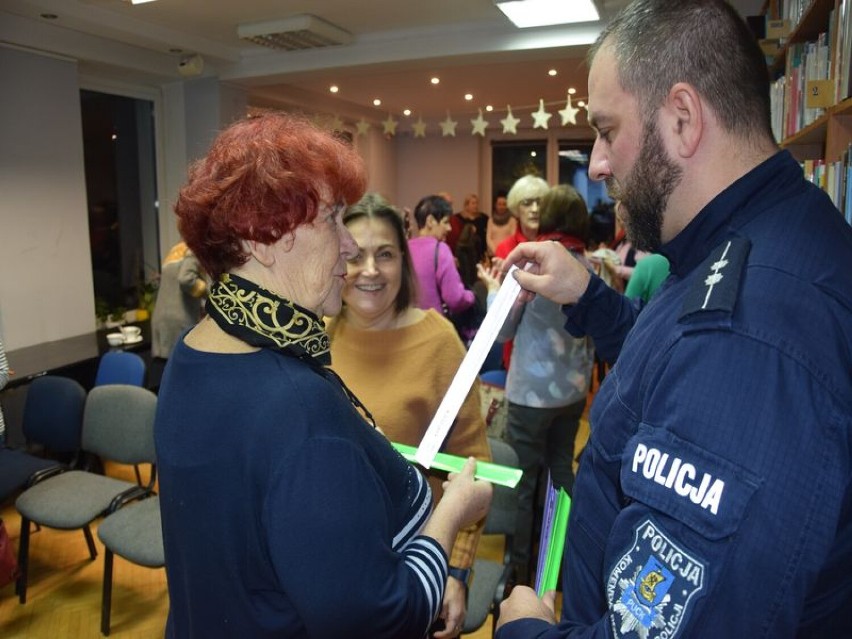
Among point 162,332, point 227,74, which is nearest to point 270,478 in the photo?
point 162,332

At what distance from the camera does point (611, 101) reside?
→ 94 centimetres

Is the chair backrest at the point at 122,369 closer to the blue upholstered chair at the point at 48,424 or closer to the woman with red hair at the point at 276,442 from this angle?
the blue upholstered chair at the point at 48,424

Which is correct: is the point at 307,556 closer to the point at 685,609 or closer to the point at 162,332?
the point at 685,609

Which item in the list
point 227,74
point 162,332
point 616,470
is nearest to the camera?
point 616,470

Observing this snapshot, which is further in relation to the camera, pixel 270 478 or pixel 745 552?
pixel 270 478

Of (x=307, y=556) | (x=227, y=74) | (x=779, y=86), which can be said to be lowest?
(x=307, y=556)

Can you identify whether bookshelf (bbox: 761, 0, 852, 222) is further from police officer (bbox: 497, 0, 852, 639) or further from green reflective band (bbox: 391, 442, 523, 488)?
green reflective band (bbox: 391, 442, 523, 488)

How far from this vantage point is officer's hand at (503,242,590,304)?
1513mm

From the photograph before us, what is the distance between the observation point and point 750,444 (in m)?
0.66

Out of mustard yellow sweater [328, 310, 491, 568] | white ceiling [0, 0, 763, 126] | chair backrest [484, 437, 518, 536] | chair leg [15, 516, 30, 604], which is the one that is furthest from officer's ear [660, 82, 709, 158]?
white ceiling [0, 0, 763, 126]

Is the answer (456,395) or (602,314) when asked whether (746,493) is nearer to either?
(456,395)

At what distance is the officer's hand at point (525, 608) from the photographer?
1.02 m

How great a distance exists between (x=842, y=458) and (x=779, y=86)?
274 cm

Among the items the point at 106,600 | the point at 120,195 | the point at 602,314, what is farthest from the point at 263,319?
the point at 120,195
